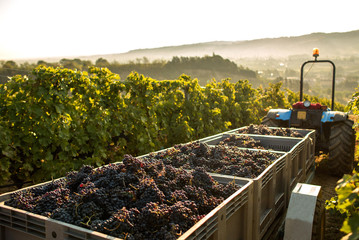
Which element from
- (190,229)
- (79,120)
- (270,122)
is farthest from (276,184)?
(270,122)

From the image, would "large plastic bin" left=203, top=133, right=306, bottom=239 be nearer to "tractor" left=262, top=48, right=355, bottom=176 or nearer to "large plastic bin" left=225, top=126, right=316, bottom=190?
"large plastic bin" left=225, top=126, right=316, bottom=190

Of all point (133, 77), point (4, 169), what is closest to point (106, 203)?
point (4, 169)

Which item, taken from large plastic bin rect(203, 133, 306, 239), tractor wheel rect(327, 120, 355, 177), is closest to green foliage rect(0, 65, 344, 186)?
large plastic bin rect(203, 133, 306, 239)

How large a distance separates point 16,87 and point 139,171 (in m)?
2.73

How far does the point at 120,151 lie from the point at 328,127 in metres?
3.91

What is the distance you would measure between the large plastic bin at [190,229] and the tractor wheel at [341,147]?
3.61 metres

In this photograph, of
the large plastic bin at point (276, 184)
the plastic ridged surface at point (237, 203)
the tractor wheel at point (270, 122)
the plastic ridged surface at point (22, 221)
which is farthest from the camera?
the tractor wheel at point (270, 122)

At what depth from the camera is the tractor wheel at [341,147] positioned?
209 inches

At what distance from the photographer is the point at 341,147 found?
5305 mm

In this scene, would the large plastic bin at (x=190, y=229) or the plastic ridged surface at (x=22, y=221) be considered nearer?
the large plastic bin at (x=190, y=229)

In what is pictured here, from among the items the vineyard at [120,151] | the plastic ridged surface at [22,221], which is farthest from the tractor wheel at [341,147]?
the plastic ridged surface at [22,221]

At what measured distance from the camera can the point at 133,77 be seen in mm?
5637

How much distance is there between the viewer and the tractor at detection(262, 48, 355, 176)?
5328 millimetres

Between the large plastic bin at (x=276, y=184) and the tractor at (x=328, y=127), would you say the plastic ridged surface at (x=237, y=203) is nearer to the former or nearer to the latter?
the large plastic bin at (x=276, y=184)
